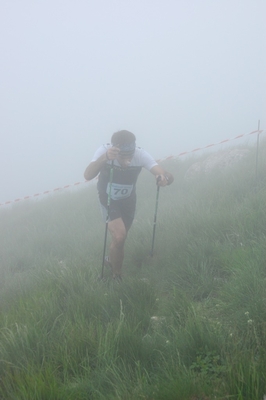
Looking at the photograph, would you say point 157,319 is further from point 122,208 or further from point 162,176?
point 122,208

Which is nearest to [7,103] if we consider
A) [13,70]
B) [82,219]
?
[13,70]

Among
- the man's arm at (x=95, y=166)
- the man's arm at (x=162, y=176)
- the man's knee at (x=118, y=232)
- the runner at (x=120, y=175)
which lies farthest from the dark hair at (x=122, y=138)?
the man's knee at (x=118, y=232)

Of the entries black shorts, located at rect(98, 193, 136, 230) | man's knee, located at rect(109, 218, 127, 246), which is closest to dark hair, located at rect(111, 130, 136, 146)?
black shorts, located at rect(98, 193, 136, 230)

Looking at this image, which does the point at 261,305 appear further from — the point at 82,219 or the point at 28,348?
the point at 82,219

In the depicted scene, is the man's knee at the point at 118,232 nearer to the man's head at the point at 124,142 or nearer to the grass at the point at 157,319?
the grass at the point at 157,319

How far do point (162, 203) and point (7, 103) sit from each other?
3656 inches

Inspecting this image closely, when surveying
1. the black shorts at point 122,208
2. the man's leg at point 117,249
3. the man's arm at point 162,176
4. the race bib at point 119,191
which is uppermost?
the man's arm at point 162,176

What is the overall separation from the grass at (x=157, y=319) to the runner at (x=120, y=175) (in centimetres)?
51

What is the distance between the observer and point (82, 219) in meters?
11.2

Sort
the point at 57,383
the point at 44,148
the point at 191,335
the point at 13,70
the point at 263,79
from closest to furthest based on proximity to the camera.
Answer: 1. the point at 57,383
2. the point at 191,335
3. the point at 44,148
4. the point at 263,79
5. the point at 13,70

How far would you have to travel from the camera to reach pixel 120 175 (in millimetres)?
6441

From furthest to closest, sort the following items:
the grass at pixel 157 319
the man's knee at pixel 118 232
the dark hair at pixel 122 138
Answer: the dark hair at pixel 122 138, the man's knee at pixel 118 232, the grass at pixel 157 319

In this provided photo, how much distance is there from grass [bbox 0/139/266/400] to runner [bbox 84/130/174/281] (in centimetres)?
51

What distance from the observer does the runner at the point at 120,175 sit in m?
6.13
